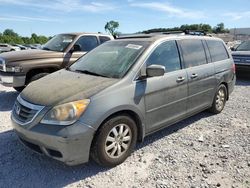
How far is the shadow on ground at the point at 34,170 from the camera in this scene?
339 centimetres

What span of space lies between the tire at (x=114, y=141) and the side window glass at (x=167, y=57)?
3.28ft

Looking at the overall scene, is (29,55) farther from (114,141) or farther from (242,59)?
(242,59)

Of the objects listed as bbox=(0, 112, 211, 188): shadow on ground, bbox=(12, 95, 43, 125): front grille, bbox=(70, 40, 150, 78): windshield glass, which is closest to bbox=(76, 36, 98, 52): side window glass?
bbox=(70, 40, 150, 78): windshield glass

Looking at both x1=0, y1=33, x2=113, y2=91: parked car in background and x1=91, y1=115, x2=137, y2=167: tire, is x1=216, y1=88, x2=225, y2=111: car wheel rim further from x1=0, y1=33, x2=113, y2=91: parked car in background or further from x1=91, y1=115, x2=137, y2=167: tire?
x1=0, y1=33, x2=113, y2=91: parked car in background

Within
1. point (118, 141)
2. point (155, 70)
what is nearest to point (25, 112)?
Result: point (118, 141)

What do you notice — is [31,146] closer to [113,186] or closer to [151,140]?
[113,186]

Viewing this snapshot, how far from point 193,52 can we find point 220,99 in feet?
5.00

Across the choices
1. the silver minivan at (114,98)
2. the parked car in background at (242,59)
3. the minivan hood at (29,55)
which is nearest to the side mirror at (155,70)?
the silver minivan at (114,98)

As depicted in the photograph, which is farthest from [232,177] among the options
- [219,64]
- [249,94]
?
[249,94]

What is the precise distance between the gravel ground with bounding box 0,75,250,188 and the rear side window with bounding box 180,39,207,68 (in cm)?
124

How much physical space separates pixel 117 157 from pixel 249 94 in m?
5.73

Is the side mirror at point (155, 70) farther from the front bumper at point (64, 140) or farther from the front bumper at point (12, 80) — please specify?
the front bumper at point (12, 80)

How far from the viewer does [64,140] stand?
316 centimetres

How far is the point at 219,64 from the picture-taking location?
574cm
